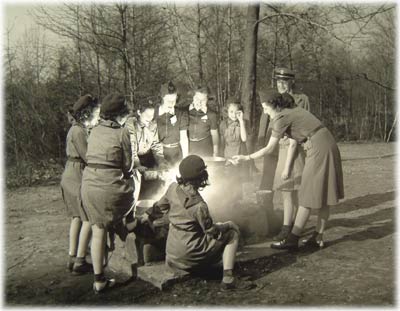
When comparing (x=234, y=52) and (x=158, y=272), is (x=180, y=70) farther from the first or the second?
(x=158, y=272)

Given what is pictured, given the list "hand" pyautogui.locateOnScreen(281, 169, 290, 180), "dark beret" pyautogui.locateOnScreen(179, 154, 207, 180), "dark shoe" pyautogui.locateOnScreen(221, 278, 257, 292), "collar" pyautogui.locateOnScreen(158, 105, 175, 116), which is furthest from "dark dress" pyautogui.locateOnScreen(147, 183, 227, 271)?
"collar" pyautogui.locateOnScreen(158, 105, 175, 116)

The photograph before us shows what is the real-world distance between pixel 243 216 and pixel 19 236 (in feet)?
10.5

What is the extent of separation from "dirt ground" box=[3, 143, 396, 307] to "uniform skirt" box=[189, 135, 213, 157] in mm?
1776

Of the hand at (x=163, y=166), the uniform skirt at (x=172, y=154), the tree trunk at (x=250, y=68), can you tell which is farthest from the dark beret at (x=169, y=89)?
the tree trunk at (x=250, y=68)

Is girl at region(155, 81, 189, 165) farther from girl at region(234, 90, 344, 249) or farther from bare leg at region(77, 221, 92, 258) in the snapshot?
bare leg at region(77, 221, 92, 258)

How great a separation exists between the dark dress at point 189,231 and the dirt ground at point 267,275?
11.1 inches

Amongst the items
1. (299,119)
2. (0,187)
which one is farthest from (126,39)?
(299,119)

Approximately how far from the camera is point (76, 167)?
5.39 meters

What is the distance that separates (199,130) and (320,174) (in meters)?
1.99

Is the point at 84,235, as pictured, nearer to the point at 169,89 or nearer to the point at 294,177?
the point at 169,89

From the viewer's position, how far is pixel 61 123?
12805mm

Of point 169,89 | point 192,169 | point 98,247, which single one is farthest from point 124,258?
point 169,89

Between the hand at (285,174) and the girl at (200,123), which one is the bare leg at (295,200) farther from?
the girl at (200,123)

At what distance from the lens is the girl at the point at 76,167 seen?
17.3 feet
